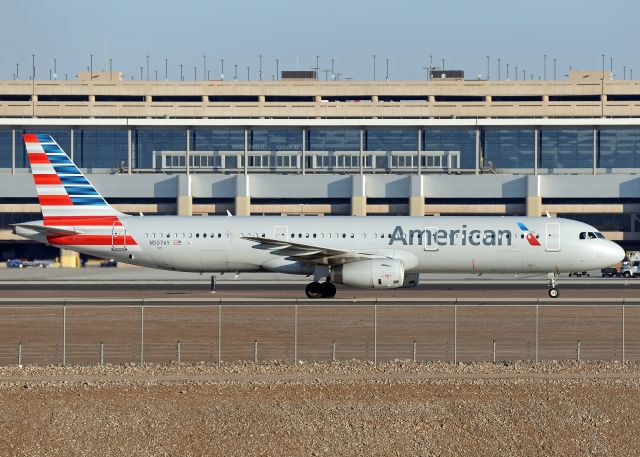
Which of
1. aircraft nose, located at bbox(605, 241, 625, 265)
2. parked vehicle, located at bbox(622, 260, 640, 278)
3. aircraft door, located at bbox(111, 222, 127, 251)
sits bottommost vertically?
parked vehicle, located at bbox(622, 260, 640, 278)

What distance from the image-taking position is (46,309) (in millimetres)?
48656

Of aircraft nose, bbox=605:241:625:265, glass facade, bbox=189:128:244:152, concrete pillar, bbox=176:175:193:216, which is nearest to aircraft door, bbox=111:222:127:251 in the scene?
aircraft nose, bbox=605:241:625:265

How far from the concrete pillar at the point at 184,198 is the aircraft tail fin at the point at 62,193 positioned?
39.0m

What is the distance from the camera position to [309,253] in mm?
57125

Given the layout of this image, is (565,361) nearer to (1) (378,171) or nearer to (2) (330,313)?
(2) (330,313)

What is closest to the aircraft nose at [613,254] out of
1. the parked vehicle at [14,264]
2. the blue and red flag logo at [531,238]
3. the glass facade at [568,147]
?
the blue and red flag logo at [531,238]

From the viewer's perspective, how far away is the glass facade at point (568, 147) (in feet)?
472

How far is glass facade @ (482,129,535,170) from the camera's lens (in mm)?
144500

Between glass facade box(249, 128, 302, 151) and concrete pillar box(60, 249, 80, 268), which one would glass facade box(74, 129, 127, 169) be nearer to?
glass facade box(249, 128, 302, 151)

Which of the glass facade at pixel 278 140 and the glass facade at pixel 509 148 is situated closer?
the glass facade at pixel 278 140

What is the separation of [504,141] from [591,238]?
85966mm

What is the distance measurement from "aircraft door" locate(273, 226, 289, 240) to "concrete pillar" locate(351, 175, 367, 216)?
1720 inches

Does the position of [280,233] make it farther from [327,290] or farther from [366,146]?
[366,146]

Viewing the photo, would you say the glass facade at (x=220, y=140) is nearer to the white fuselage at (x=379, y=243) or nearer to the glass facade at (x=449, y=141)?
the glass facade at (x=449, y=141)
